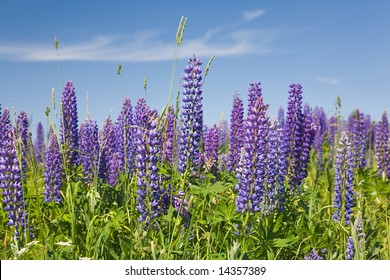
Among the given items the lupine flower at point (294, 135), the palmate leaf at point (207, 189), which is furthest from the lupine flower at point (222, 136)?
the palmate leaf at point (207, 189)

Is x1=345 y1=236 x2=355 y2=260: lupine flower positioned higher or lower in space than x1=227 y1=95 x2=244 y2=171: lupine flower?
lower

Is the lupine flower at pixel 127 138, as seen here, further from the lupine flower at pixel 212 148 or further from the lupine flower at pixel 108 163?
the lupine flower at pixel 212 148

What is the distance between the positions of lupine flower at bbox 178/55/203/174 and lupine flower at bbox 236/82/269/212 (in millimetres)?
612

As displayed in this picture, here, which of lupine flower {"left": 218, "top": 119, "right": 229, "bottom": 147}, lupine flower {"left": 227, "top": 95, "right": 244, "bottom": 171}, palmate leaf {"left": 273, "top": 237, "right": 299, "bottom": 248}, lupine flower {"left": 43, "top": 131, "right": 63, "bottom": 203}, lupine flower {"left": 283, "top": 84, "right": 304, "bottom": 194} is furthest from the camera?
lupine flower {"left": 218, "top": 119, "right": 229, "bottom": 147}

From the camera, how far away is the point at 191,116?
482cm

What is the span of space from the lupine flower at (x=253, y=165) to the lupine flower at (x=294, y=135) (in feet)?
5.81

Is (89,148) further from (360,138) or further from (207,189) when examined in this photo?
(360,138)

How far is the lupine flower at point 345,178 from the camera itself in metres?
5.20

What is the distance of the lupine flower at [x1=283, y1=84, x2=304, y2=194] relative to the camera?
238 inches

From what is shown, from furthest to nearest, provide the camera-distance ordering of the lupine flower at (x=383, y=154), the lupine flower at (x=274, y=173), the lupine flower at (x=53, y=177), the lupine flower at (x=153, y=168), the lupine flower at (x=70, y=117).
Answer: the lupine flower at (x=383, y=154) < the lupine flower at (x=70, y=117) < the lupine flower at (x=53, y=177) < the lupine flower at (x=274, y=173) < the lupine flower at (x=153, y=168)

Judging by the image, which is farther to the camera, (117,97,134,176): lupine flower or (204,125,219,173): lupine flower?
(204,125,219,173): lupine flower

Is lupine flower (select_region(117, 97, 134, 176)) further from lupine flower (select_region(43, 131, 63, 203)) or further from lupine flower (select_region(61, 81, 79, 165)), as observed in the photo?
lupine flower (select_region(43, 131, 63, 203))

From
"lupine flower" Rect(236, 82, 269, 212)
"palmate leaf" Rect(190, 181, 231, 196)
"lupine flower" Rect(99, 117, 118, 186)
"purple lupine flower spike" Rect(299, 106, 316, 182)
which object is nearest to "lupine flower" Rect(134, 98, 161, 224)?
"palmate leaf" Rect(190, 181, 231, 196)
